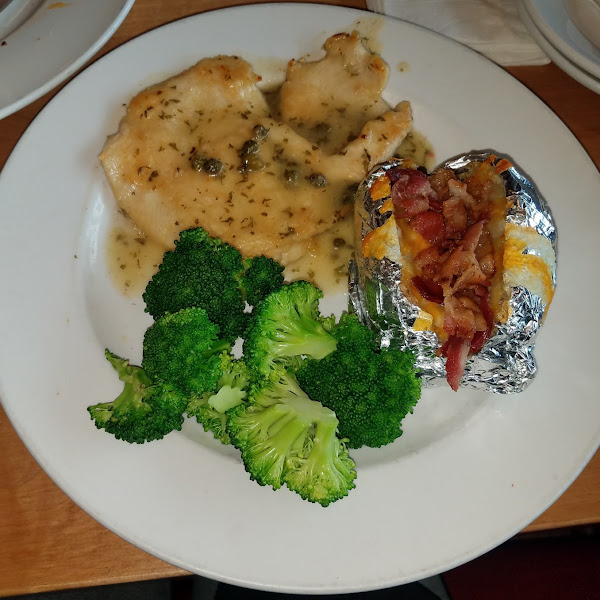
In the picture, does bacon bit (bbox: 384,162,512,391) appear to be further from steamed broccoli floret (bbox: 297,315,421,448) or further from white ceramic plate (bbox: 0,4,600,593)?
white ceramic plate (bbox: 0,4,600,593)

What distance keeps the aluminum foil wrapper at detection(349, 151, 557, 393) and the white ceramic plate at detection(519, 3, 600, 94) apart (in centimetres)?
61

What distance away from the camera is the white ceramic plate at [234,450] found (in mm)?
2254

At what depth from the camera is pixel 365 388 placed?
2.23 m

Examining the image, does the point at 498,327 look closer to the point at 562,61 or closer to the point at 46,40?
the point at 562,61

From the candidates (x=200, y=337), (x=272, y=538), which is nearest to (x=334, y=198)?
(x=200, y=337)

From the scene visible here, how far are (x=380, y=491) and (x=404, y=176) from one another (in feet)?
3.96

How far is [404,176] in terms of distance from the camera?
2367 mm

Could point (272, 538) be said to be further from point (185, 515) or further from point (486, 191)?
point (486, 191)

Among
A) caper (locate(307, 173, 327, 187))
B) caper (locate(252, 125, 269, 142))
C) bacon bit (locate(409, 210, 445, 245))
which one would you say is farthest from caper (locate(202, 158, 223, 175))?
bacon bit (locate(409, 210, 445, 245))

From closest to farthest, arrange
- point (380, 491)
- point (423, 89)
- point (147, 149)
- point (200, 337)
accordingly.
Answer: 1. point (200, 337)
2. point (380, 491)
3. point (147, 149)
4. point (423, 89)

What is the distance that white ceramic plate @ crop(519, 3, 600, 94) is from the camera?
2.65m

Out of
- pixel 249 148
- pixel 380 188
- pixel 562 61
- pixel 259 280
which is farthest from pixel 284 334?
pixel 562 61

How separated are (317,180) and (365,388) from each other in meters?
0.96

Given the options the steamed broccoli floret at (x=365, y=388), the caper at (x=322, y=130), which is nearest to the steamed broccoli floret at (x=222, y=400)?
the steamed broccoli floret at (x=365, y=388)
